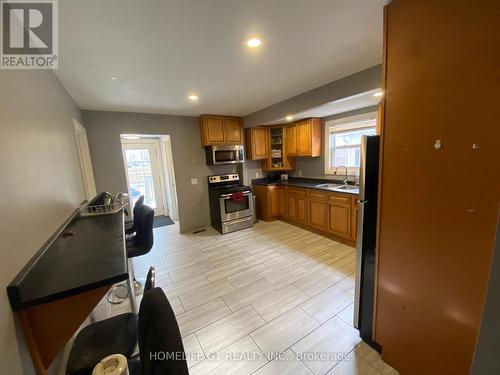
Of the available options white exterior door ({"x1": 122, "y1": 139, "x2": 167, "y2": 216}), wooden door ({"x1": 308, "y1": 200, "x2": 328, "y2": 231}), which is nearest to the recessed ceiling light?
wooden door ({"x1": 308, "y1": 200, "x2": 328, "y2": 231})

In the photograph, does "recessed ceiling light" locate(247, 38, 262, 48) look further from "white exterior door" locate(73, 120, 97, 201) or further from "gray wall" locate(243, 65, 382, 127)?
"white exterior door" locate(73, 120, 97, 201)

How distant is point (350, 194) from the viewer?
3.15 meters

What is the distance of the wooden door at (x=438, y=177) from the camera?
0.93m

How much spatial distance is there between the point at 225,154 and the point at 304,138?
1720 mm

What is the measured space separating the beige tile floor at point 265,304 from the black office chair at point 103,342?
681mm

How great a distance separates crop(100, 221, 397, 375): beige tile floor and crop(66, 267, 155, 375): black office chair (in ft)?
2.23

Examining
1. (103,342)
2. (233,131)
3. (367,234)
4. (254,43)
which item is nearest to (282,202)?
(233,131)

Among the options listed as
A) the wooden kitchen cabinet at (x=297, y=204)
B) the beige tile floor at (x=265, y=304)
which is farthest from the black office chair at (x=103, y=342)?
the wooden kitchen cabinet at (x=297, y=204)

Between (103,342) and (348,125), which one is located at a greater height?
(348,125)

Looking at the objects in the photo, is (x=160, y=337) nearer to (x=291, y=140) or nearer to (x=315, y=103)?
(x=315, y=103)

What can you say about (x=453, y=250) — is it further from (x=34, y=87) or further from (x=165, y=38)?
(x=34, y=87)

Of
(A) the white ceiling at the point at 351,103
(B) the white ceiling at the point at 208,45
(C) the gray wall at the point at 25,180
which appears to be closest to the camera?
(C) the gray wall at the point at 25,180

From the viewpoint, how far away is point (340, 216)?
3355 millimetres

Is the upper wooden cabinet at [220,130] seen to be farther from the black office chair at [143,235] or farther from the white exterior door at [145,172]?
the black office chair at [143,235]
